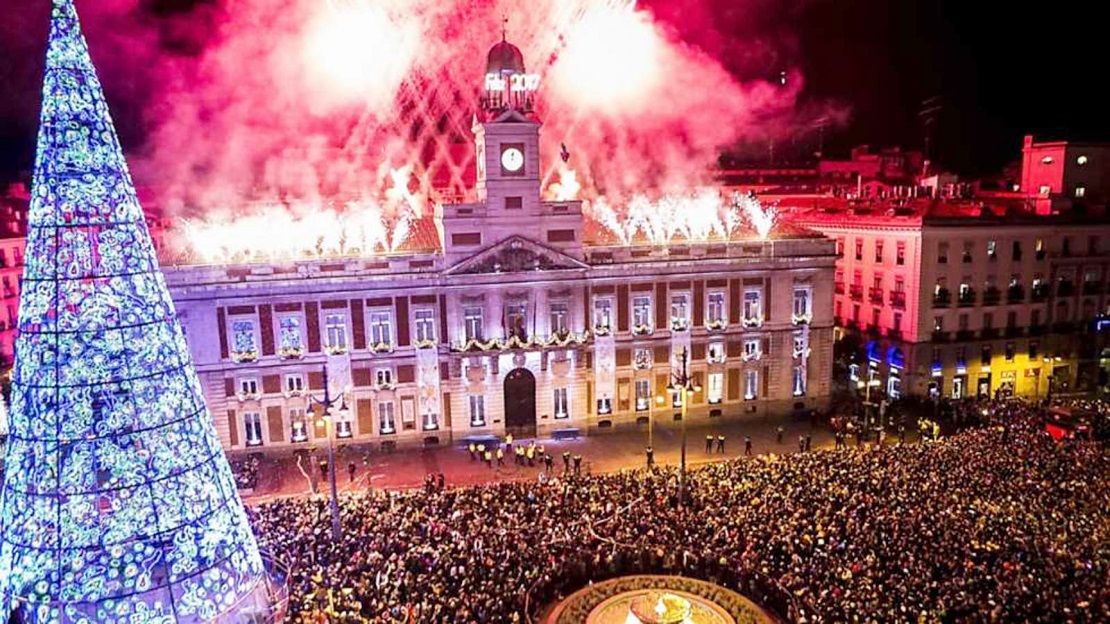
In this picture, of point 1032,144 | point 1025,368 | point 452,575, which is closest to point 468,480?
point 452,575

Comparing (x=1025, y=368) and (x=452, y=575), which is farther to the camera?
(x=1025, y=368)

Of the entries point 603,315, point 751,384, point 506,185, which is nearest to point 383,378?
point 506,185

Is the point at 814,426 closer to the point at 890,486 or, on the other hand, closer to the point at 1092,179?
the point at 890,486

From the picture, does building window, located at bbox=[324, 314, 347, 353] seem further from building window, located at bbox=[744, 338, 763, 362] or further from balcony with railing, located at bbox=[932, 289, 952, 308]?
balcony with railing, located at bbox=[932, 289, 952, 308]

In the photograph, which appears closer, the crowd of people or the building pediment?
the crowd of people

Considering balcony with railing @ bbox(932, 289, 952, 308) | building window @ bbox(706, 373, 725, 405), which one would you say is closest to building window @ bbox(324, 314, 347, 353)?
building window @ bbox(706, 373, 725, 405)
